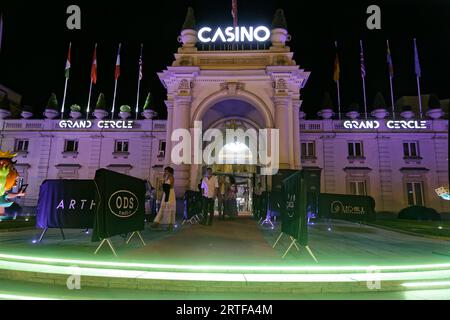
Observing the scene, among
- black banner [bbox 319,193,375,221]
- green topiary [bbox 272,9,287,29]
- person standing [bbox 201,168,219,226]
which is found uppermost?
green topiary [bbox 272,9,287,29]

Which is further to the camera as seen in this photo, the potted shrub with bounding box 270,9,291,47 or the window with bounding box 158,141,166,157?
the window with bounding box 158,141,166,157

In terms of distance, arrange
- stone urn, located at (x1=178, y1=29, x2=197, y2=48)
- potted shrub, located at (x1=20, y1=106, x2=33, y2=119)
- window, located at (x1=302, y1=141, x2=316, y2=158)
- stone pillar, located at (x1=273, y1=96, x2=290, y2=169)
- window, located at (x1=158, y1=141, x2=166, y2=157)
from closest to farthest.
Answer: stone pillar, located at (x1=273, y1=96, x2=290, y2=169)
stone urn, located at (x1=178, y1=29, x2=197, y2=48)
window, located at (x1=302, y1=141, x2=316, y2=158)
window, located at (x1=158, y1=141, x2=166, y2=157)
potted shrub, located at (x1=20, y1=106, x2=33, y2=119)

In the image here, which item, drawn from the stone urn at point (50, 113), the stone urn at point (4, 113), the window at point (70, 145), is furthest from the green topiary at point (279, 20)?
the stone urn at point (4, 113)

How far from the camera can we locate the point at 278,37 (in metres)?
22.0

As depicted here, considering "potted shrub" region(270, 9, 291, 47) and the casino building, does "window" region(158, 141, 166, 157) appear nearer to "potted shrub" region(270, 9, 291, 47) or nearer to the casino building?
the casino building

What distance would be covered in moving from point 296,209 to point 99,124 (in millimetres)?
25631

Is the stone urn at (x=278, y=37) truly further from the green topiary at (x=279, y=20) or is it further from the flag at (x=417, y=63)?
the flag at (x=417, y=63)

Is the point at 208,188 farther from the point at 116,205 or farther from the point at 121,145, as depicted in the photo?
the point at 121,145

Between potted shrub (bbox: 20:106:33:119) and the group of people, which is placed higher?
potted shrub (bbox: 20:106:33:119)

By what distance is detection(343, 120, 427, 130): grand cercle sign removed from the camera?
2567 cm

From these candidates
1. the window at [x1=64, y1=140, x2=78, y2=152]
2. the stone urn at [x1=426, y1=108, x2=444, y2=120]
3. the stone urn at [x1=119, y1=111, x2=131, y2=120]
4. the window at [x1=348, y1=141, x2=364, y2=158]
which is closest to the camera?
the window at [x1=348, y1=141, x2=364, y2=158]

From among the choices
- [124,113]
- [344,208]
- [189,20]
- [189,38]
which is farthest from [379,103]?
[124,113]

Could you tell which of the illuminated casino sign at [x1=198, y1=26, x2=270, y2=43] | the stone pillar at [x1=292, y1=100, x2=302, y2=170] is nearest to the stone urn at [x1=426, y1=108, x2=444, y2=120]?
the stone pillar at [x1=292, y1=100, x2=302, y2=170]

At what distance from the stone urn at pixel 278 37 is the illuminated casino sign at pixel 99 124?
14977mm
